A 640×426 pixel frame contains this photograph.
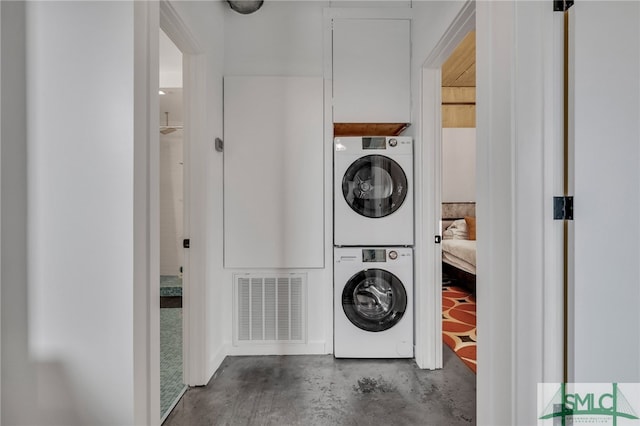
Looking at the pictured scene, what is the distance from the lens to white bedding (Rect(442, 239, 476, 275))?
385cm

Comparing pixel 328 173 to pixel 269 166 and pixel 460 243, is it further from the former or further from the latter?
pixel 460 243

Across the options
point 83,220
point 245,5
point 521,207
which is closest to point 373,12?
point 245,5

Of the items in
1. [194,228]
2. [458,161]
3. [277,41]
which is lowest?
[194,228]

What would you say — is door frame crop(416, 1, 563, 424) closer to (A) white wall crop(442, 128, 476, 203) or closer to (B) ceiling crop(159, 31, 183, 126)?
(B) ceiling crop(159, 31, 183, 126)

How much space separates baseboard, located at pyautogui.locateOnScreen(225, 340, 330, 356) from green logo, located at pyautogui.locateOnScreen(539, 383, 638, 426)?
167 centimetres

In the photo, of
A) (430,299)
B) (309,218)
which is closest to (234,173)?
(309,218)

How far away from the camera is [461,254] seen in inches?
159

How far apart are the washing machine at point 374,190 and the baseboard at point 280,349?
888 mm

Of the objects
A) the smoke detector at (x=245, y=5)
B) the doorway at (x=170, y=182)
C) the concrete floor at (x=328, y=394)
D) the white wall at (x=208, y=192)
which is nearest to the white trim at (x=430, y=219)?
the concrete floor at (x=328, y=394)

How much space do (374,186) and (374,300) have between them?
899mm

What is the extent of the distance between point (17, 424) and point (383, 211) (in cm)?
223

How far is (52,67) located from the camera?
1.20 m

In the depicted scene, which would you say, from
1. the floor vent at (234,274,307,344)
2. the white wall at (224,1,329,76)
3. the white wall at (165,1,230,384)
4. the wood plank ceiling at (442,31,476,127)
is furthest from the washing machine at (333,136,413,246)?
the wood plank ceiling at (442,31,476,127)

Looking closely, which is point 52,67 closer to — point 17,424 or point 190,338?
point 17,424
